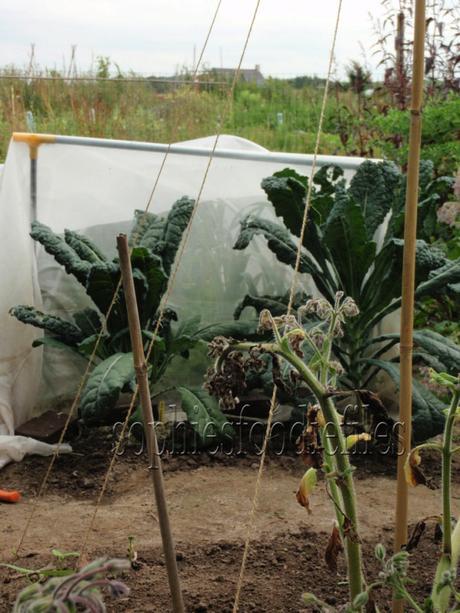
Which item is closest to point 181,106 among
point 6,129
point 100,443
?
point 6,129

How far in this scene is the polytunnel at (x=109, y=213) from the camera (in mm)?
3926

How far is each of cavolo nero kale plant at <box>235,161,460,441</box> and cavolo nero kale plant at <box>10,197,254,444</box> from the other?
309 millimetres

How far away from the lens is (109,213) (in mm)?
4086

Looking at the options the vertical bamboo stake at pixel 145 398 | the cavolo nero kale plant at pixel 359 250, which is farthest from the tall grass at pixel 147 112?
the vertical bamboo stake at pixel 145 398

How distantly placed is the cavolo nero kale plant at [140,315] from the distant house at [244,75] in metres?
9.86

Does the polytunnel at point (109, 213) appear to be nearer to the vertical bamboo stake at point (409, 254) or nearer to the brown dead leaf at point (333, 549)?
the vertical bamboo stake at point (409, 254)

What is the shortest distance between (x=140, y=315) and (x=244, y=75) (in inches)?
518

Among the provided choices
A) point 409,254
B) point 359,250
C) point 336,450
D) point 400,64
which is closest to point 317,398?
point 336,450

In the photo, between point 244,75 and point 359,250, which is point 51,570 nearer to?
point 359,250

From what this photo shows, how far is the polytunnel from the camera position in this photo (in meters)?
3.93

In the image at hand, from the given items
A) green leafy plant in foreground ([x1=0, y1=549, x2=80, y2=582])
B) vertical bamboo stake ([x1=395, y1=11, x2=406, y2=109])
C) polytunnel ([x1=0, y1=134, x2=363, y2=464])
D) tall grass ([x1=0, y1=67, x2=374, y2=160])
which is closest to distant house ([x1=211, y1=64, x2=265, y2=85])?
tall grass ([x1=0, y1=67, x2=374, y2=160])

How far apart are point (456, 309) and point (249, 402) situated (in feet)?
4.59

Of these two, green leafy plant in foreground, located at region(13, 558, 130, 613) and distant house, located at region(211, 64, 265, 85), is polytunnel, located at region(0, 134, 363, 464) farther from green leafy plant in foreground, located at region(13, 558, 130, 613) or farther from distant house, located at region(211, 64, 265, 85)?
distant house, located at region(211, 64, 265, 85)

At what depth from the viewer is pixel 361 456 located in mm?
3604
